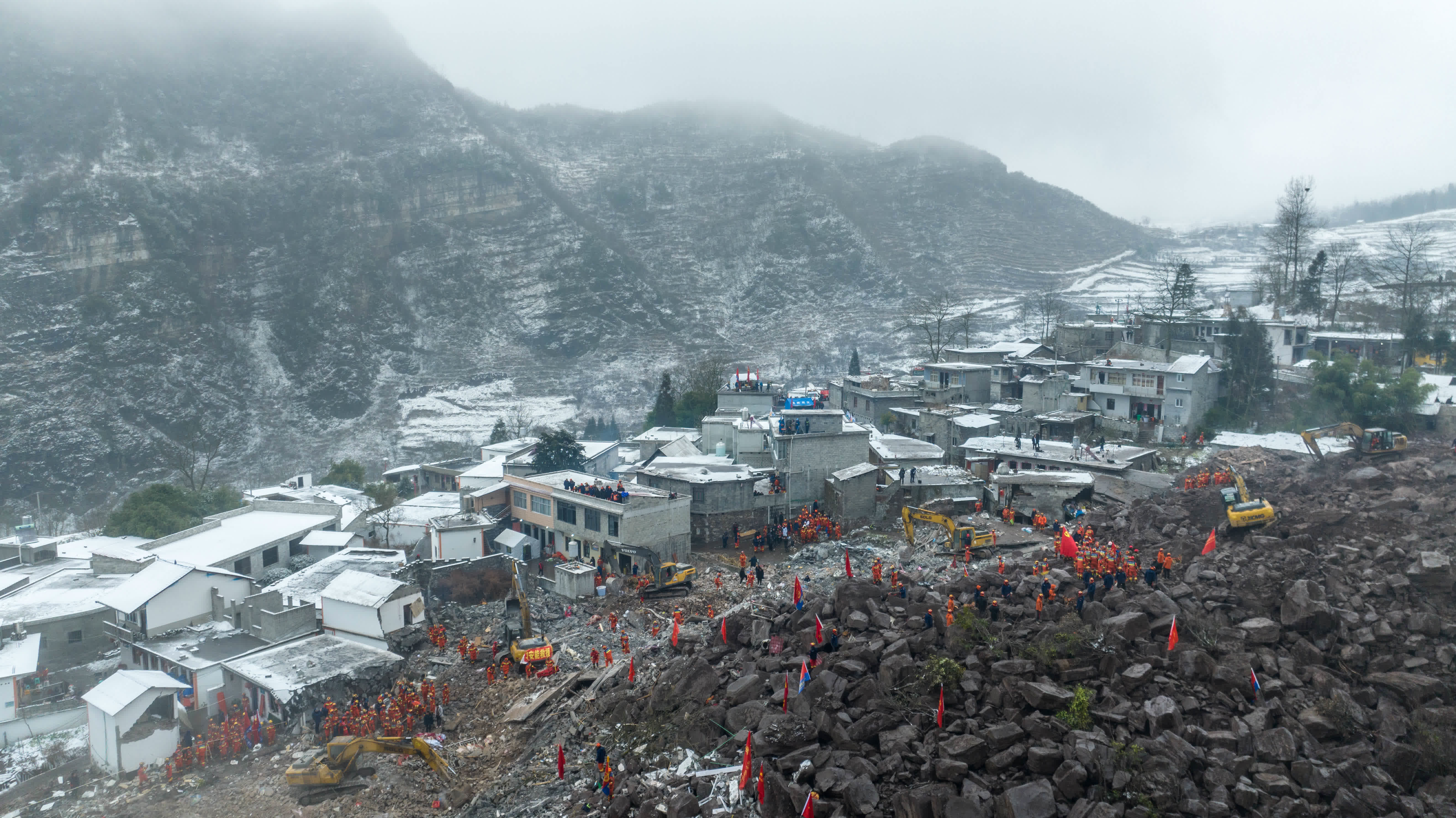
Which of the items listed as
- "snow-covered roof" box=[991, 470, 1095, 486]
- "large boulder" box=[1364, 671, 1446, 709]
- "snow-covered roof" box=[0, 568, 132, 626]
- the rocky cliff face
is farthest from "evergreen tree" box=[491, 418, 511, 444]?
"large boulder" box=[1364, 671, 1446, 709]

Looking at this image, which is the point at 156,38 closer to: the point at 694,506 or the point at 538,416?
the point at 538,416

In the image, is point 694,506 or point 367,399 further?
point 367,399

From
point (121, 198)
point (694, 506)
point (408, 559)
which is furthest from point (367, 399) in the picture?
point (694, 506)

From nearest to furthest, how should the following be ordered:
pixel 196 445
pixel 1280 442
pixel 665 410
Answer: pixel 1280 442, pixel 665 410, pixel 196 445

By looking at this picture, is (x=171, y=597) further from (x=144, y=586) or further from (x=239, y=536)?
(x=239, y=536)

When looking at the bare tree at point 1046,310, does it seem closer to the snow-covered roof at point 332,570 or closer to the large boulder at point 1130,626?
the snow-covered roof at point 332,570

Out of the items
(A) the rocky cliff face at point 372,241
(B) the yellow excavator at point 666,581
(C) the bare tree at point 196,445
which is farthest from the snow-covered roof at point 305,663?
(A) the rocky cliff face at point 372,241

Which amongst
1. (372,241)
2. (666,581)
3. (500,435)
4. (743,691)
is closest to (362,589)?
(666,581)
